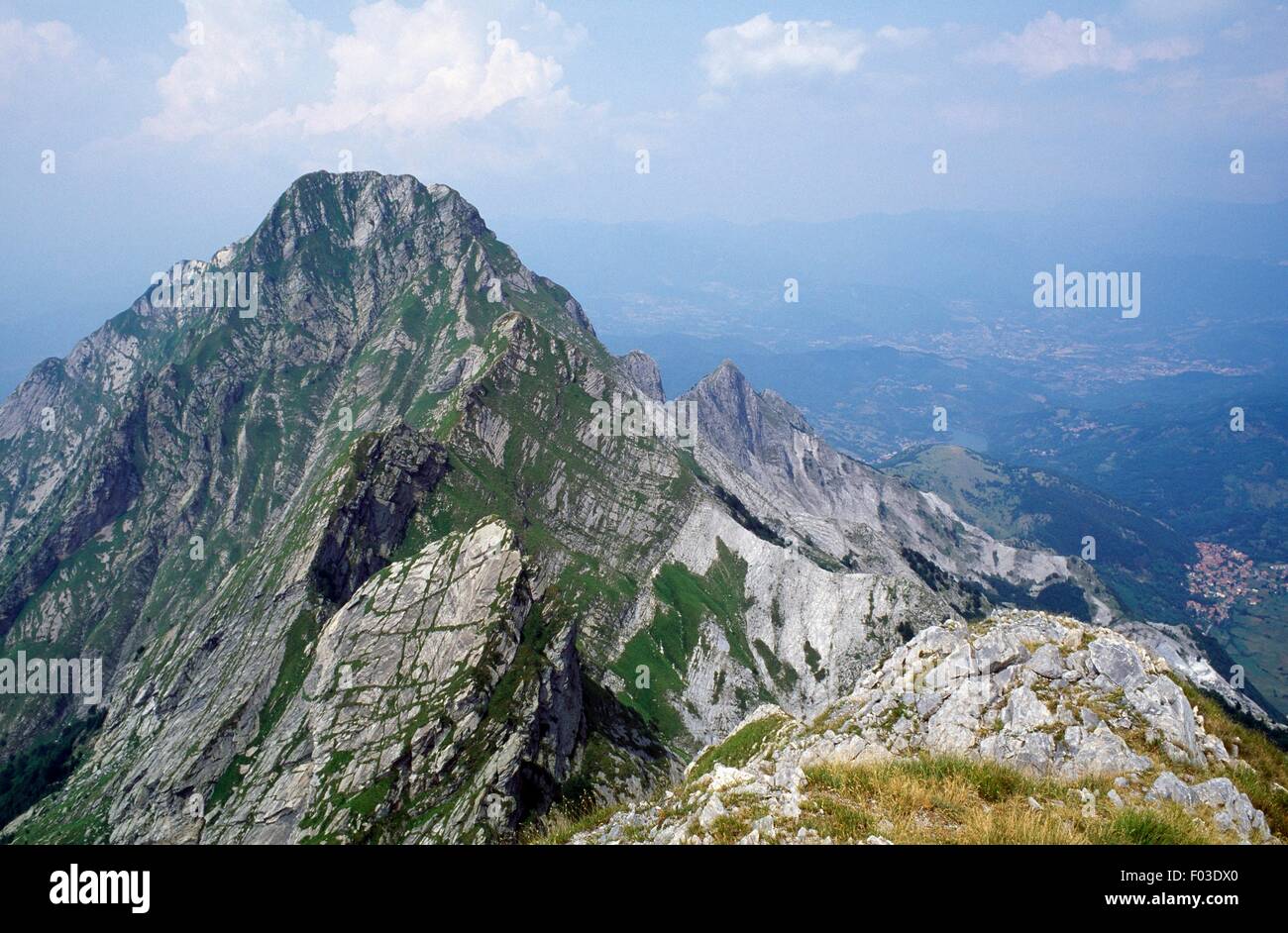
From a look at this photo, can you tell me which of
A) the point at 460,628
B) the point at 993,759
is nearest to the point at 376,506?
the point at 460,628

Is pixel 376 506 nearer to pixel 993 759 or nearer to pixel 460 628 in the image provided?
pixel 460 628

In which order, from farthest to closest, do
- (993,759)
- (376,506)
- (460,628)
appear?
(376,506) → (460,628) → (993,759)

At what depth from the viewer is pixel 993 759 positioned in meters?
18.2

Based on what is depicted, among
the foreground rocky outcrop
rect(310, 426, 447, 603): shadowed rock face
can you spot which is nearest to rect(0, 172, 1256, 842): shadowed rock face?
rect(310, 426, 447, 603): shadowed rock face

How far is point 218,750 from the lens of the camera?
261ft

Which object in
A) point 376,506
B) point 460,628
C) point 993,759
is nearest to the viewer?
point 993,759

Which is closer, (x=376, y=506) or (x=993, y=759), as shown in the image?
(x=993, y=759)

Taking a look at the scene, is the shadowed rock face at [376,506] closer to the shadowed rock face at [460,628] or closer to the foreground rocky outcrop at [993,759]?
the shadowed rock face at [460,628]

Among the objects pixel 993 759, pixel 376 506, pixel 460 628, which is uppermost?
pixel 993 759

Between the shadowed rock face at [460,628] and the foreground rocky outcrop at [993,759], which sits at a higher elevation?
the foreground rocky outcrop at [993,759]

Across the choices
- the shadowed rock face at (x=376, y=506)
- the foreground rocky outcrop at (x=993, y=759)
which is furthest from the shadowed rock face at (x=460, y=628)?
the foreground rocky outcrop at (x=993, y=759)

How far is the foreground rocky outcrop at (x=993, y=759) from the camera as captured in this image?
504 inches
